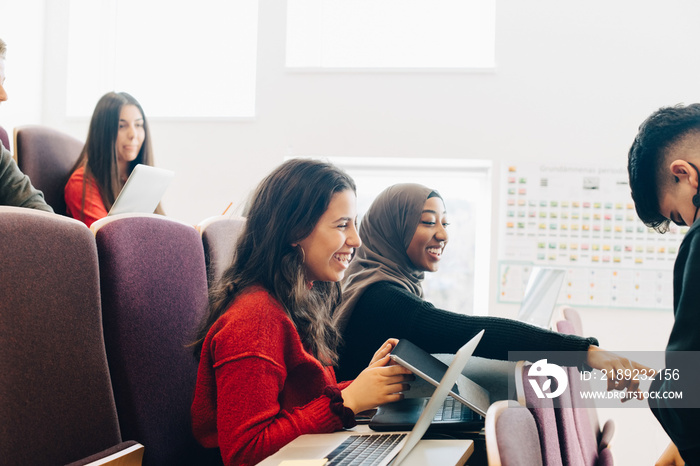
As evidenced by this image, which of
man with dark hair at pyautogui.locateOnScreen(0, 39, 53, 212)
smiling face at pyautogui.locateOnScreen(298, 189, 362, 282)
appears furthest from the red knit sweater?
man with dark hair at pyautogui.locateOnScreen(0, 39, 53, 212)

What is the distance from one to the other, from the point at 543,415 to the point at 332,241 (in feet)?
1.80

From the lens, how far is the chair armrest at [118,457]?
0.89 meters

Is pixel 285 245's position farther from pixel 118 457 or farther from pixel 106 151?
pixel 106 151

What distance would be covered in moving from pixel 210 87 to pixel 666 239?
9.03 ft

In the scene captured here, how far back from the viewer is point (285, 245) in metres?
1.24

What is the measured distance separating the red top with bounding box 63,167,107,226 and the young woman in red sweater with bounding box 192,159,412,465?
1.41 metres

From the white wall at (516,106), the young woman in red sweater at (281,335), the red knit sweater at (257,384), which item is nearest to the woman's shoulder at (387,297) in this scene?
the young woman in red sweater at (281,335)

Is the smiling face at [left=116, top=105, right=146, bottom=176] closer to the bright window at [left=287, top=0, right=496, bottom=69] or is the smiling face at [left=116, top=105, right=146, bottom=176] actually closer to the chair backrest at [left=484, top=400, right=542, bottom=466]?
the bright window at [left=287, top=0, right=496, bottom=69]

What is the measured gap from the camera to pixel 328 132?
337 cm

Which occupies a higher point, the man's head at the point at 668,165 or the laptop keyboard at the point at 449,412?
the man's head at the point at 668,165

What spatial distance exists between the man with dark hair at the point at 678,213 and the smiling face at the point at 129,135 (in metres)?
2.15

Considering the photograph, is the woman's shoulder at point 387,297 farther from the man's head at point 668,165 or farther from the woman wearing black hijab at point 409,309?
the man's head at point 668,165

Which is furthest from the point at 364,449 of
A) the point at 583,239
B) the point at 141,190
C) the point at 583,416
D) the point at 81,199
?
the point at 583,239

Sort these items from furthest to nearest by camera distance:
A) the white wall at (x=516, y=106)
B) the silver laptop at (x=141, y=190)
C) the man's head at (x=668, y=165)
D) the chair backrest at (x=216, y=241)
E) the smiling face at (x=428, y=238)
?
the white wall at (x=516, y=106) < the silver laptop at (x=141, y=190) < the smiling face at (x=428, y=238) < the chair backrest at (x=216, y=241) < the man's head at (x=668, y=165)
